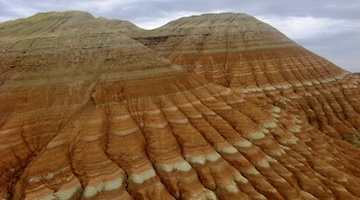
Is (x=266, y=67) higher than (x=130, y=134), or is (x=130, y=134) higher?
(x=130, y=134)

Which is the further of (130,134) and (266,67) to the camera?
(266,67)

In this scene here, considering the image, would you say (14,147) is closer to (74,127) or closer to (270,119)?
(74,127)

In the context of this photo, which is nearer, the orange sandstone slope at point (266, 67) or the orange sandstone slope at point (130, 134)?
the orange sandstone slope at point (130, 134)

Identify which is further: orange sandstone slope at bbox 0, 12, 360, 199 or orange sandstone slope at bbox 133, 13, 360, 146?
orange sandstone slope at bbox 133, 13, 360, 146
